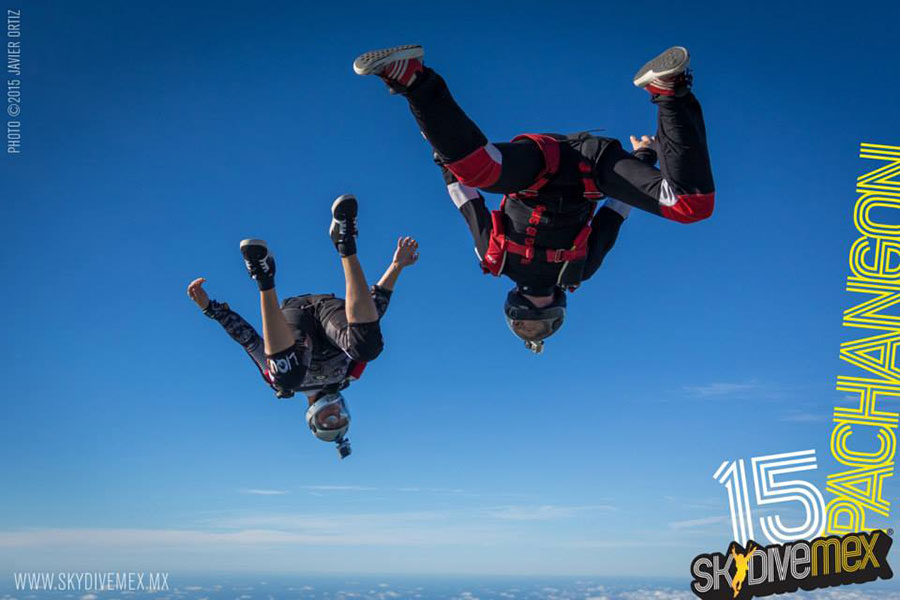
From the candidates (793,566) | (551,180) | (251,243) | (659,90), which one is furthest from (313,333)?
(793,566)

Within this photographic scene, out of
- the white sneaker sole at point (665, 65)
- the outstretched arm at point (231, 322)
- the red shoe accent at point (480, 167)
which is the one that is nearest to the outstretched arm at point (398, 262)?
the outstretched arm at point (231, 322)

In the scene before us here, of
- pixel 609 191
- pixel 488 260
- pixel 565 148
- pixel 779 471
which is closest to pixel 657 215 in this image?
pixel 609 191

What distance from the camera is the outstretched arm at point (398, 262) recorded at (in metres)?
8.49

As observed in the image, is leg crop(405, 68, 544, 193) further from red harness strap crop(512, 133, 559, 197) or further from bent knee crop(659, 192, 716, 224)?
bent knee crop(659, 192, 716, 224)

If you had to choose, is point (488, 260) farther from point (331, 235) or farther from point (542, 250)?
point (331, 235)

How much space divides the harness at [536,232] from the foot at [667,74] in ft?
4.01

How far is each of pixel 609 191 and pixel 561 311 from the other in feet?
4.81

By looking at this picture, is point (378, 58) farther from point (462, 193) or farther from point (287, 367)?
point (287, 367)

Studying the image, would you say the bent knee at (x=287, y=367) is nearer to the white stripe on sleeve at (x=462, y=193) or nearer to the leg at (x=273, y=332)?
the leg at (x=273, y=332)

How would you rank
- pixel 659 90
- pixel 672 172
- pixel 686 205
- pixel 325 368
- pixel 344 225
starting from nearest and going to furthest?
pixel 659 90 < pixel 672 172 < pixel 686 205 < pixel 344 225 < pixel 325 368

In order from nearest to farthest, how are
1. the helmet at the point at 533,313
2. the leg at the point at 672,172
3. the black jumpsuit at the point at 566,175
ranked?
the leg at the point at 672,172, the black jumpsuit at the point at 566,175, the helmet at the point at 533,313

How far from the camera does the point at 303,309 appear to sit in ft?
27.8

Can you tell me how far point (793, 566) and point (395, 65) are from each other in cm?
858

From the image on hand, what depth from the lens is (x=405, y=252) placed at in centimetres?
851
